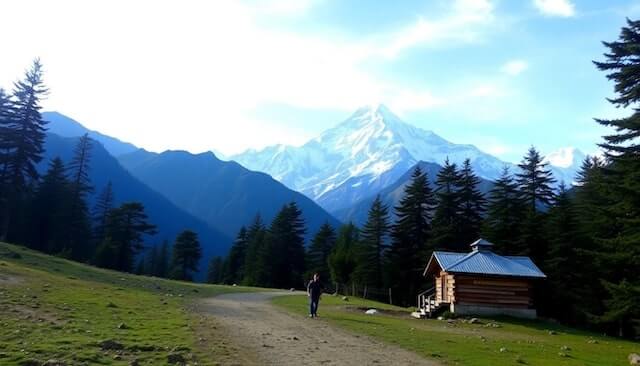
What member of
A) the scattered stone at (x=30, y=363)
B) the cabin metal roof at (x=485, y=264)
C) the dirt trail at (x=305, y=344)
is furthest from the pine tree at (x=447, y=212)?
the scattered stone at (x=30, y=363)

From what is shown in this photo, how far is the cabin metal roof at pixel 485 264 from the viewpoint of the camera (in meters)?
38.3

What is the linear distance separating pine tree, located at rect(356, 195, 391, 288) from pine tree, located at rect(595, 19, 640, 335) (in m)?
38.2

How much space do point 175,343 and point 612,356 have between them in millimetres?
17062

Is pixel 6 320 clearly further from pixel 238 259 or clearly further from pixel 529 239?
pixel 238 259

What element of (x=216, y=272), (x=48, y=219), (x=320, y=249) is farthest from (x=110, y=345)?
(x=216, y=272)

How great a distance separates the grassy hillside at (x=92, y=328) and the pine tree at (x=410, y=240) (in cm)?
4371

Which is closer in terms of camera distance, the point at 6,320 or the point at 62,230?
the point at 6,320

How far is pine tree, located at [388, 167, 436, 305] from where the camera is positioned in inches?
2613

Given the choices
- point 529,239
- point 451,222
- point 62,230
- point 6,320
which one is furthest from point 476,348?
point 62,230

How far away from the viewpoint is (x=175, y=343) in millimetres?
14523

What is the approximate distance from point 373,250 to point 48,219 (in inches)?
1767

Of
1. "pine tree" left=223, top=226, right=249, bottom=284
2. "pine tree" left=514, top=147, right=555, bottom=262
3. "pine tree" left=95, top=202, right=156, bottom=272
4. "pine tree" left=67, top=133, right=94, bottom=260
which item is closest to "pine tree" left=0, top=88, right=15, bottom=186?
"pine tree" left=67, top=133, right=94, bottom=260

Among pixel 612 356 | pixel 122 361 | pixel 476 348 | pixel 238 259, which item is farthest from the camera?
pixel 238 259

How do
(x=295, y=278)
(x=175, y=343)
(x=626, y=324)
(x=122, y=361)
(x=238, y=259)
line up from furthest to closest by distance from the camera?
(x=238, y=259) < (x=295, y=278) < (x=626, y=324) < (x=175, y=343) < (x=122, y=361)
